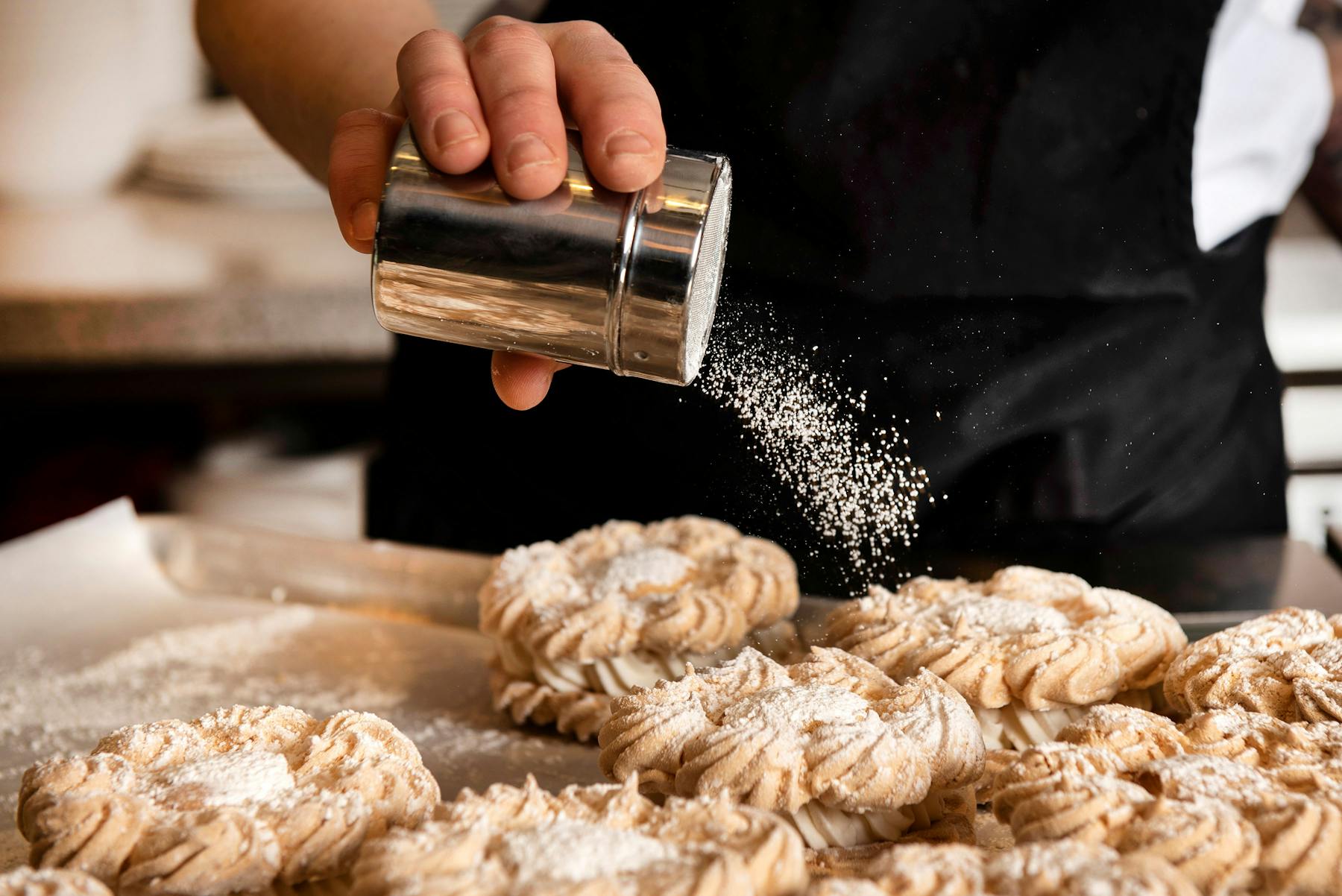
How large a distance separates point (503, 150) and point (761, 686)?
54cm

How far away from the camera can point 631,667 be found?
1.49m

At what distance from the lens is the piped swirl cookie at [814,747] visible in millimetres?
983

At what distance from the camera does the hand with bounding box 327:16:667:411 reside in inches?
38.8

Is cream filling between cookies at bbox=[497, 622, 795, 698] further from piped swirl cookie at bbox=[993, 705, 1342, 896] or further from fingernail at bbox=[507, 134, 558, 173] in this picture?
fingernail at bbox=[507, 134, 558, 173]

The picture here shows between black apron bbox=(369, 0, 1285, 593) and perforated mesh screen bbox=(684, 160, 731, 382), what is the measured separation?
82mm

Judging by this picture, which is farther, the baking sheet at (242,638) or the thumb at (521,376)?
the baking sheet at (242,638)

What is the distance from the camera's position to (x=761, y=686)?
114 centimetres

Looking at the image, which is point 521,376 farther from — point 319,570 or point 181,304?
point 181,304

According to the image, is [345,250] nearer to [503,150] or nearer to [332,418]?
[332,418]

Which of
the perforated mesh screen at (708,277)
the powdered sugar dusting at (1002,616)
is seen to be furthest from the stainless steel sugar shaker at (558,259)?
the powdered sugar dusting at (1002,616)

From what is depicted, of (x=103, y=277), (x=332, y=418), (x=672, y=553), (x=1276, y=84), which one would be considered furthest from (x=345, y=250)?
(x=1276, y=84)

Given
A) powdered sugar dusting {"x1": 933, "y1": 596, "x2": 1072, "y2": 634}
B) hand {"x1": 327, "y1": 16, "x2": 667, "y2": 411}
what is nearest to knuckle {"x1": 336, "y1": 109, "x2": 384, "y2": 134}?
hand {"x1": 327, "y1": 16, "x2": 667, "y2": 411}

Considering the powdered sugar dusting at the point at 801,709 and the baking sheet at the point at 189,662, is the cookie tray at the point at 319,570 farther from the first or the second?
the powdered sugar dusting at the point at 801,709

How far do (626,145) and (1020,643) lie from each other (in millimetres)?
658
